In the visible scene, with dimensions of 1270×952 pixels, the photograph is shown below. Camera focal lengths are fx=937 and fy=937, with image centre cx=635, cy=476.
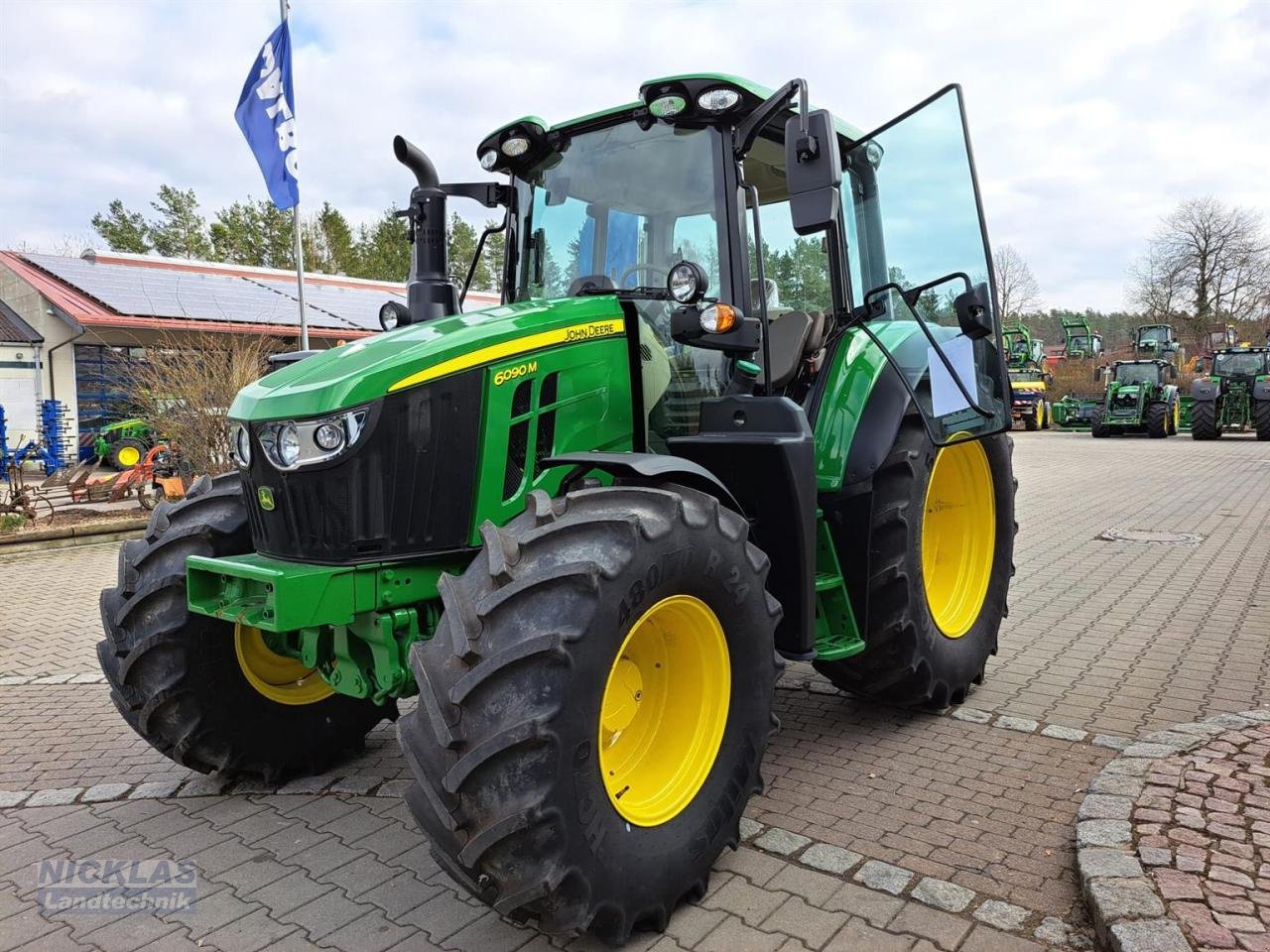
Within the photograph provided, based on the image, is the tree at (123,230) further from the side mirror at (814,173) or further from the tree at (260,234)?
the side mirror at (814,173)

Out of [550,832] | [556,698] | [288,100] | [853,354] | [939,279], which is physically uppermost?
[288,100]

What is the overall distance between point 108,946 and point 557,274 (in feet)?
9.26

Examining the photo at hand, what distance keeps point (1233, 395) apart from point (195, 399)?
81.5 ft

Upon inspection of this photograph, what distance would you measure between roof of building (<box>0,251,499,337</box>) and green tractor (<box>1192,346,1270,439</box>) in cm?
1777

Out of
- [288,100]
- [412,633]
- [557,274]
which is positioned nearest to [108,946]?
[412,633]

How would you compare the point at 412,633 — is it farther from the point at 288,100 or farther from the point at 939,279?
the point at 288,100

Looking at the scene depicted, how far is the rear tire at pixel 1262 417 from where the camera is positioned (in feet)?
73.7

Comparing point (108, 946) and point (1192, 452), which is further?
point (1192, 452)

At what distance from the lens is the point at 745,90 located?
11.8 feet

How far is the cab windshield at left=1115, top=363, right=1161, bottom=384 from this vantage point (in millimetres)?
25906

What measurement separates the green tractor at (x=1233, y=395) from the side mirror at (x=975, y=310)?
22591 millimetres

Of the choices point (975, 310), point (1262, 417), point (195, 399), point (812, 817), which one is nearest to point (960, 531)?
point (975, 310)

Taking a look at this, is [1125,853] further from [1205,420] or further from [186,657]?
[1205,420]

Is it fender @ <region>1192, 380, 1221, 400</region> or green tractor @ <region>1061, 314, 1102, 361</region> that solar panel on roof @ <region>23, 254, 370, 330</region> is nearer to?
fender @ <region>1192, 380, 1221, 400</region>
